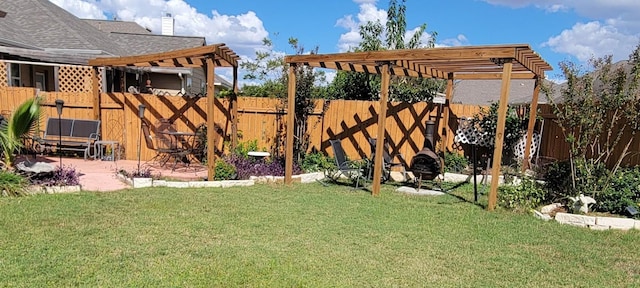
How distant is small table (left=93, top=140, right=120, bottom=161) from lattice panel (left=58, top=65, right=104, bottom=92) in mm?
2010

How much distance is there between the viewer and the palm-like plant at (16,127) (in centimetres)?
588

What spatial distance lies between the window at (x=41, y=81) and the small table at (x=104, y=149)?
529 cm

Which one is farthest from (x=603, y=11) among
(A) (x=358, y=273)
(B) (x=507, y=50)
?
(A) (x=358, y=273)

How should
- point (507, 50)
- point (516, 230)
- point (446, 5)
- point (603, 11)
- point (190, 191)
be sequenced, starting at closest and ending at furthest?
point (516, 230), point (507, 50), point (190, 191), point (603, 11), point (446, 5)

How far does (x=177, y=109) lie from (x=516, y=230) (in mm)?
7006

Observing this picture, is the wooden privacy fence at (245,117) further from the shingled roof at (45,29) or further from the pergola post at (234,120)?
the shingled roof at (45,29)

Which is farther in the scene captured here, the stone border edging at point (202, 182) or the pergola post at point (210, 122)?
the pergola post at point (210, 122)

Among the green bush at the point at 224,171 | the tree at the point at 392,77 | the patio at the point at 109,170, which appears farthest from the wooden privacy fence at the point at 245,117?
the green bush at the point at 224,171

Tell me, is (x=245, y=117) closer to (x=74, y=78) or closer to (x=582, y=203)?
(x=74, y=78)

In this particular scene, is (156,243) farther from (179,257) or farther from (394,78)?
(394,78)

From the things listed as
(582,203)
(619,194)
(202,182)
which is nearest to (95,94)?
(202,182)

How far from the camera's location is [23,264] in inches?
126

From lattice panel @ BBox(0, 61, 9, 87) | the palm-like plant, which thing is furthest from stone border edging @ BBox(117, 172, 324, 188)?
lattice panel @ BBox(0, 61, 9, 87)

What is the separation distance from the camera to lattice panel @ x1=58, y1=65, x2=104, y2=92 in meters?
9.66
